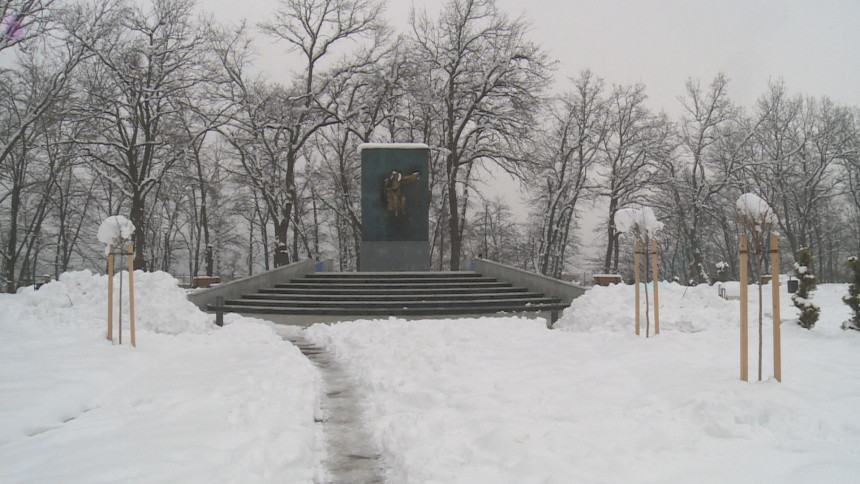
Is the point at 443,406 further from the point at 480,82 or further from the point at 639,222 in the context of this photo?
the point at 480,82

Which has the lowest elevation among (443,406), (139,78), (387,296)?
(443,406)

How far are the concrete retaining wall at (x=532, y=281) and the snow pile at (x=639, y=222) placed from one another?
7.50 m

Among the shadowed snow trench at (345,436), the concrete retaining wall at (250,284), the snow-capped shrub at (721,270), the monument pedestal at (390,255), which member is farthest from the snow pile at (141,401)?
the snow-capped shrub at (721,270)

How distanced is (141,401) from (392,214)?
662 inches

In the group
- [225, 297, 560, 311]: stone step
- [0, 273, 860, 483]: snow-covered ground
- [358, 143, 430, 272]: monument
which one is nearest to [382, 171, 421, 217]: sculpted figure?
[358, 143, 430, 272]: monument

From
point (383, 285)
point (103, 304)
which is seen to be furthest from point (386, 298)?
point (103, 304)

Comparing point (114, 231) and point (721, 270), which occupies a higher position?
point (114, 231)

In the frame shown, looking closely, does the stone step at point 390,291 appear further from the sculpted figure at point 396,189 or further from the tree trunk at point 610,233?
the tree trunk at point 610,233

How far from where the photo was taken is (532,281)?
18969mm

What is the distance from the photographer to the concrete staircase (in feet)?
52.3

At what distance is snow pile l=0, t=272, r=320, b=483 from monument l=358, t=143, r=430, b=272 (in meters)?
11.8

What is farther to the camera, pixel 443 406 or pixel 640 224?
pixel 640 224

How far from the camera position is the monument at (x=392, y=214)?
22.4 meters

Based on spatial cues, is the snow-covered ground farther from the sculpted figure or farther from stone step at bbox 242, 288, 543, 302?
the sculpted figure
